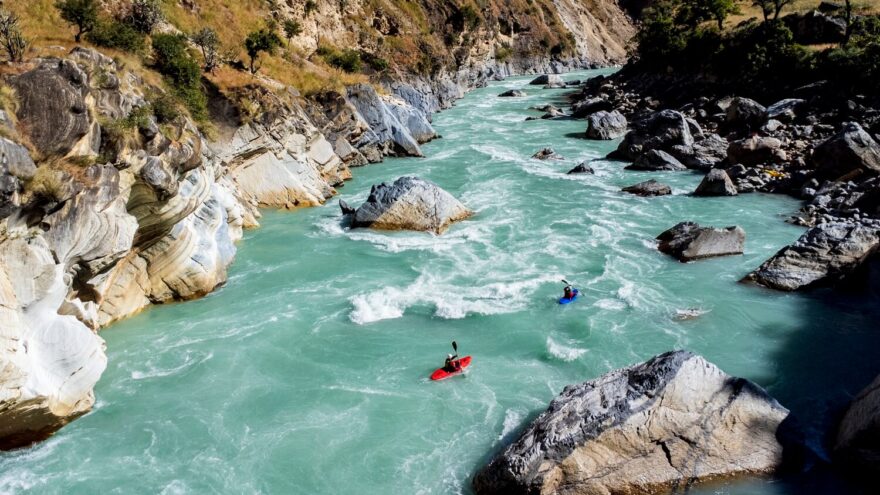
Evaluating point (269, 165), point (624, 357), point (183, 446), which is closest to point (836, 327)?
point (624, 357)

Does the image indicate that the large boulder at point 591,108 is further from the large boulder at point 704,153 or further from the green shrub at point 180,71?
the green shrub at point 180,71

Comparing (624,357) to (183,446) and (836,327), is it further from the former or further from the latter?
(183,446)

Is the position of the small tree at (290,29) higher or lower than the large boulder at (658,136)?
higher

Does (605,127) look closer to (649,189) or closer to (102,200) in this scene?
(649,189)

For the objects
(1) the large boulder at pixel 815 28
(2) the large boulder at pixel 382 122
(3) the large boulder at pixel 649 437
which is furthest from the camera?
(1) the large boulder at pixel 815 28

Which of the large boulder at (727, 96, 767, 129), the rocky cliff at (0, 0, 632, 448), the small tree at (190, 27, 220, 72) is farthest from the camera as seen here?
the large boulder at (727, 96, 767, 129)

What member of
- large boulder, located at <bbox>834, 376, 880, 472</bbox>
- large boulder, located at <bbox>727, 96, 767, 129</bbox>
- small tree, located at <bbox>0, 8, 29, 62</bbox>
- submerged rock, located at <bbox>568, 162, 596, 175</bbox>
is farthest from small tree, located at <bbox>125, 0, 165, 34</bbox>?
large boulder, located at <bbox>727, 96, 767, 129</bbox>

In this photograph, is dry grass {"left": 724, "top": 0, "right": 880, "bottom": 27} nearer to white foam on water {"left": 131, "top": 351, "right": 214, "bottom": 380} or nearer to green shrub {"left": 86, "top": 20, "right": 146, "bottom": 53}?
green shrub {"left": 86, "top": 20, "right": 146, "bottom": 53}

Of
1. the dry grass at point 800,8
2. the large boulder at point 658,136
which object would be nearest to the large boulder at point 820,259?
the large boulder at point 658,136
